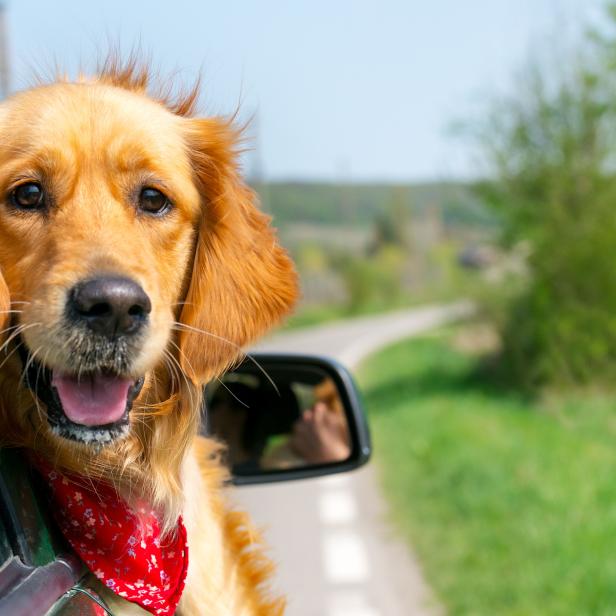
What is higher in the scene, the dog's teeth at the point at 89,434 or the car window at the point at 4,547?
the dog's teeth at the point at 89,434

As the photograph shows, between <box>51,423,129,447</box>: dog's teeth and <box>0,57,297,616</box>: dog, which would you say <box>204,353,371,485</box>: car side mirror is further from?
<box>51,423,129,447</box>: dog's teeth

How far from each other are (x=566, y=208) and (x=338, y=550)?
9654 mm

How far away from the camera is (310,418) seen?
363cm

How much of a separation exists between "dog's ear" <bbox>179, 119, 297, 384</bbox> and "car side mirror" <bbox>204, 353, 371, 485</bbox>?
68 centimetres

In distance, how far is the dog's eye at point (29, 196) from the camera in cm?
261

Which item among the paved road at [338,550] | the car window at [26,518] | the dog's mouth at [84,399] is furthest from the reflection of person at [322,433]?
the car window at [26,518]

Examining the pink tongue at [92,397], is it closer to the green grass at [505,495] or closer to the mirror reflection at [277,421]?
the mirror reflection at [277,421]

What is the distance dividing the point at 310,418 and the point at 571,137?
13.3 m

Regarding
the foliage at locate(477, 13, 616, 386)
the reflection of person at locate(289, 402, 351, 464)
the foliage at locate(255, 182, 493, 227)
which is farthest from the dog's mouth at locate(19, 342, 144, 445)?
the foliage at locate(255, 182, 493, 227)

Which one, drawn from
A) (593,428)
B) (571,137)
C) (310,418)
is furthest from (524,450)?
(310,418)

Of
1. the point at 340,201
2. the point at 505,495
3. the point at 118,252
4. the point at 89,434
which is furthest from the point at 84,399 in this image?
the point at 340,201

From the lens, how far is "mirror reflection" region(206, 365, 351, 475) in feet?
11.6

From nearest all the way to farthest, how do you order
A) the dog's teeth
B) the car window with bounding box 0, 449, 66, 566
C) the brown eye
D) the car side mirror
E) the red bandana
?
the car window with bounding box 0, 449, 66, 566, the red bandana, the dog's teeth, the brown eye, the car side mirror

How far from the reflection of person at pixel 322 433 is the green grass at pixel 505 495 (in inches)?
122
